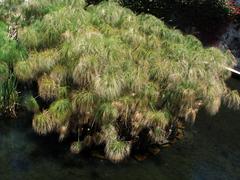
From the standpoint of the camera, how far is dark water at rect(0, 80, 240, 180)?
1592 centimetres

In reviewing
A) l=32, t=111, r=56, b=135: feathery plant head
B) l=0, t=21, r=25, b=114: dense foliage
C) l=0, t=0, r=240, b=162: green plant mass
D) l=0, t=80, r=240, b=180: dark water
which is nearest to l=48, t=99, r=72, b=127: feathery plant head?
l=0, t=0, r=240, b=162: green plant mass

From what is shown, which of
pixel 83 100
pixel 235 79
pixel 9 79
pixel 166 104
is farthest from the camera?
pixel 235 79

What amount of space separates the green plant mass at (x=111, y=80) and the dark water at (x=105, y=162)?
1.86 ft

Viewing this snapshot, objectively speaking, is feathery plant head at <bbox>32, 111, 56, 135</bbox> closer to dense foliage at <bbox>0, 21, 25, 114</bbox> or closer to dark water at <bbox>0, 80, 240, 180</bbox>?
dark water at <bbox>0, 80, 240, 180</bbox>

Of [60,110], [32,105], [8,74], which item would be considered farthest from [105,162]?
[8,74]

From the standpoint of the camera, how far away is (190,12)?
3038 centimetres

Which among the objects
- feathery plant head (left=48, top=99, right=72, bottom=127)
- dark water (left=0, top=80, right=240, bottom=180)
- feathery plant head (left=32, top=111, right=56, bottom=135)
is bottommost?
dark water (left=0, top=80, right=240, bottom=180)

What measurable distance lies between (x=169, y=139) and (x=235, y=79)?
456 inches

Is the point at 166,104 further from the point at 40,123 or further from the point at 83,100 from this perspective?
the point at 40,123

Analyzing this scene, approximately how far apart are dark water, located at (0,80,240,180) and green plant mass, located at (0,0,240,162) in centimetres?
57

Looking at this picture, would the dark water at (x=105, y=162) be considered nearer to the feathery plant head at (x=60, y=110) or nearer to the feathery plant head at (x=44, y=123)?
the feathery plant head at (x=44, y=123)

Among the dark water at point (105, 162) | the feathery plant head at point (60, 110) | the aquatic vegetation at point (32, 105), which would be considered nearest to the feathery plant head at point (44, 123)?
the feathery plant head at point (60, 110)

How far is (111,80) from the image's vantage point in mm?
15352

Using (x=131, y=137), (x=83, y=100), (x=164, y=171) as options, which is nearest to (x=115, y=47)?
(x=83, y=100)
